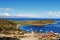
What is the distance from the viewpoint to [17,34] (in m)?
6.79

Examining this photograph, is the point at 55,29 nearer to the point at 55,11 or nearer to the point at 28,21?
the point at 55,11

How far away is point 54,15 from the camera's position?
6789mm

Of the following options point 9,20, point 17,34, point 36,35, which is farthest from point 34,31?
point 9,20

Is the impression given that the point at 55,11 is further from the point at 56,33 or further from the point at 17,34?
the point at 17,34

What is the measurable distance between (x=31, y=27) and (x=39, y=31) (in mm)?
Result: 376

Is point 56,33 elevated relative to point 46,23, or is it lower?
lower

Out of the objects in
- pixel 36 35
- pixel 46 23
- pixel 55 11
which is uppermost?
pixel 55 11

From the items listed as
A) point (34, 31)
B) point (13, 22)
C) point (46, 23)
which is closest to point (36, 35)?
point (34, 31)

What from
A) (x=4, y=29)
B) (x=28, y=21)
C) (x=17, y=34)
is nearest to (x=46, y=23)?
(x=28, y=21)

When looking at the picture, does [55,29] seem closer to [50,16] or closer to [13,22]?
[50,16]

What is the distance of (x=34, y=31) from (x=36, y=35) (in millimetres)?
183

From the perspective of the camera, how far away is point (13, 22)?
22.6 ft

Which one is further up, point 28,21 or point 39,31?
point 28,21

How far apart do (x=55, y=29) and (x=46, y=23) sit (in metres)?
0.44
